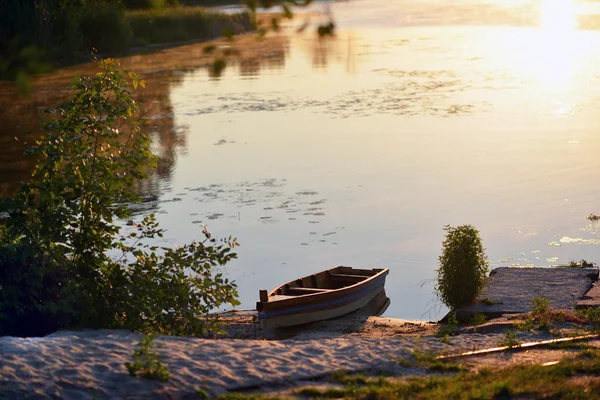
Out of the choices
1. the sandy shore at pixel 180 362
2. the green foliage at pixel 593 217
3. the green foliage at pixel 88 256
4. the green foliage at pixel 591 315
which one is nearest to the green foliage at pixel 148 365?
the sandy shore at pixel 180 362

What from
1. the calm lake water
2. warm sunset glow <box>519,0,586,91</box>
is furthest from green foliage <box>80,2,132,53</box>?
warm sunset glow <box>519,0,586,91</box>

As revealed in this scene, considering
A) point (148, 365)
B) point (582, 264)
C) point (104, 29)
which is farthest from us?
point (104, 29)

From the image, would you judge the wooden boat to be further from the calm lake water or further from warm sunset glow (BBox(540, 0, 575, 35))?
warm sunset glow (BBox(540, 0, 575, 35))

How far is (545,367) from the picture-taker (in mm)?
7789

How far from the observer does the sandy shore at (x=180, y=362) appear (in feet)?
23.7

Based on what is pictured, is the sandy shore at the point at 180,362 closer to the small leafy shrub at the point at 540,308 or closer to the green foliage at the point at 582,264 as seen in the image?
the small leafy shrub at the point at 540,308

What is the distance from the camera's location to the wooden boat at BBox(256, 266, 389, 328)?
39.2ft

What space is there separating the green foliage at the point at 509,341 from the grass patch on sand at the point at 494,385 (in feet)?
3.23

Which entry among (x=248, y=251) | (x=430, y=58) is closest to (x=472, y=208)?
(x=248, y=251)

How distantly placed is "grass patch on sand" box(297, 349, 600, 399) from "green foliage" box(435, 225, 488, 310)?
4611 mm

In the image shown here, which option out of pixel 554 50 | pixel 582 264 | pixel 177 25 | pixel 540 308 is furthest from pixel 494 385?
pixel 177 25

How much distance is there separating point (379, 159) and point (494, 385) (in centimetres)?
1607

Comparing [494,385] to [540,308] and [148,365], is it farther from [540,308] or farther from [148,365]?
[540,308]

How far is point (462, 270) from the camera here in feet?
41.0
